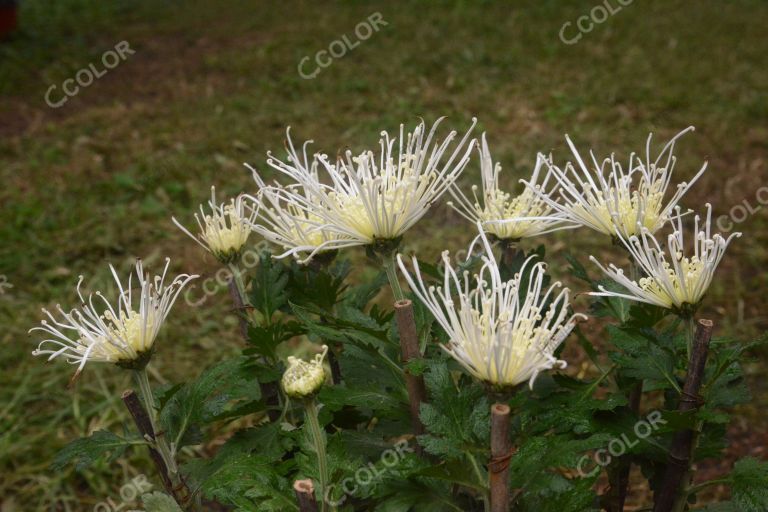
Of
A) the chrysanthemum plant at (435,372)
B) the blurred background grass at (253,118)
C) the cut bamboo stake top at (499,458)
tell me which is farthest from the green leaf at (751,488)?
the blurred background grass at (253,118)

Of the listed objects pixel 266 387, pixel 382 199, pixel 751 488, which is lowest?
pixel 751 488

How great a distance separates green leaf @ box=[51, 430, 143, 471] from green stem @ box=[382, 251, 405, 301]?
0.44 meters

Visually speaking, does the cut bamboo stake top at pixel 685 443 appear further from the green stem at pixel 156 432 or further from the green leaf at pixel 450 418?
the green stem at pixel 156 432

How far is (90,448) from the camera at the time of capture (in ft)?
3.76

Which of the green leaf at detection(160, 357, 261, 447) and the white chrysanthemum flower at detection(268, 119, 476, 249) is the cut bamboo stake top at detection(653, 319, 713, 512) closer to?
the white chrysanthemum flower at detection(268, 119, 476, 249)

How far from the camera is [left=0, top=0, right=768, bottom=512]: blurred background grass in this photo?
9.45ft

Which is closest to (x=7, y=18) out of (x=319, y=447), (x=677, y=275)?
(x=319, y=447)

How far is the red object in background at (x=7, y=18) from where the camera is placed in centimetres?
609

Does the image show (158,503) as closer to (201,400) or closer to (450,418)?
(201,400)

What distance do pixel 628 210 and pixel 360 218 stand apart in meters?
0.42

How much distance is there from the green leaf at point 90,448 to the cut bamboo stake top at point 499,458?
0.53 meters

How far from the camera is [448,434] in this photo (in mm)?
1000

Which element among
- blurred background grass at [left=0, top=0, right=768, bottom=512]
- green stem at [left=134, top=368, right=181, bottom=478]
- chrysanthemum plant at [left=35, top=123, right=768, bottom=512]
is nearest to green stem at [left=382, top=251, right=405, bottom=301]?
chrysanthemum plant at [left=35, top=123, right=768, bottom=512]

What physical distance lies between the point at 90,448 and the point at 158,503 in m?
0.16
